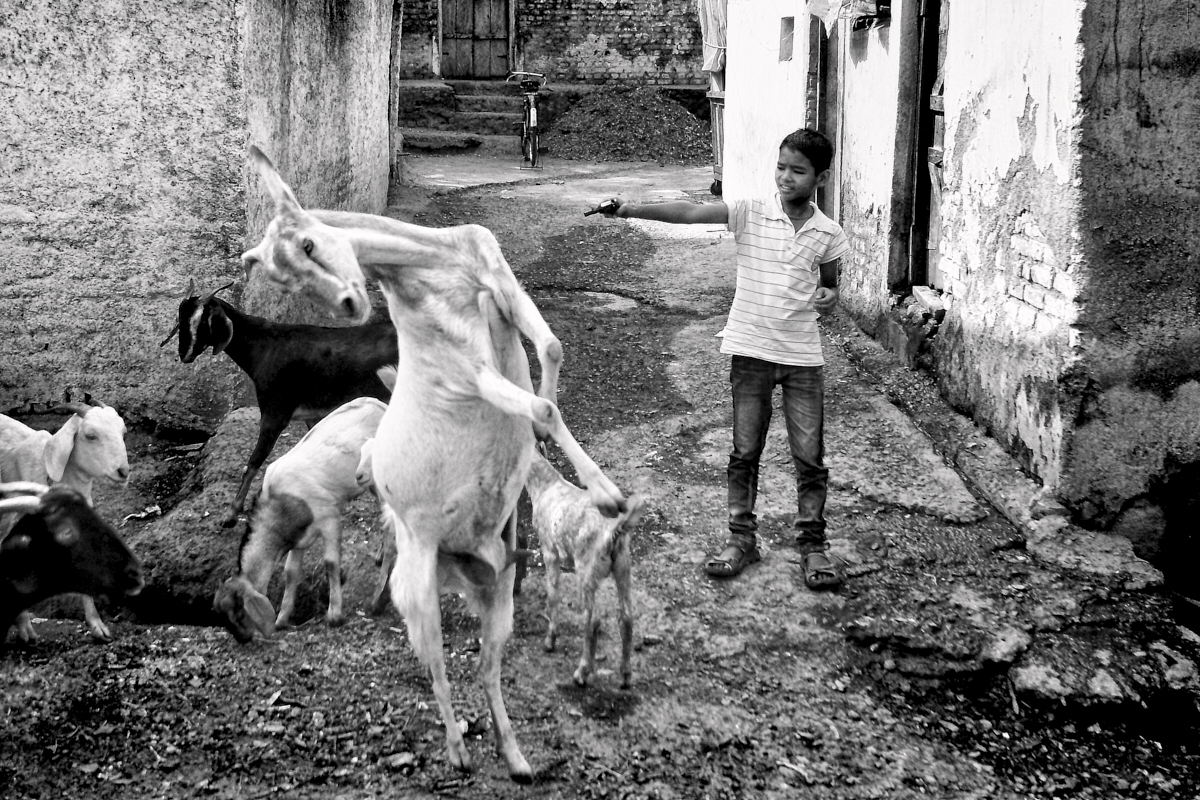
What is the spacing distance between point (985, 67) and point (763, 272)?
6.88 feet

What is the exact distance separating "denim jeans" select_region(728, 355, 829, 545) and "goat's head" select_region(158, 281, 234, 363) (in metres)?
2.38

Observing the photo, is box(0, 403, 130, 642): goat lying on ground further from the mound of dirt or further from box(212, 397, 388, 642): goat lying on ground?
the mound of dirt

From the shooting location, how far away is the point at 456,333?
10.2 feet

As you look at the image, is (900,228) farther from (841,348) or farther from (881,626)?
(881,626)

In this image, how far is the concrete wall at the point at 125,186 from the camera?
5609 mm

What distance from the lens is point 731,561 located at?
4488 mm

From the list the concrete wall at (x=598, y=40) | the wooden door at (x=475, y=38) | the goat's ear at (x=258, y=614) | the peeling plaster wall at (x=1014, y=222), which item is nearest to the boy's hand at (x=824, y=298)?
the peeling plaster wall at (x=1014, y=222)

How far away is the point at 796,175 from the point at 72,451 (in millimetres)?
3096

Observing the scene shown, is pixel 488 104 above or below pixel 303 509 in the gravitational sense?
above

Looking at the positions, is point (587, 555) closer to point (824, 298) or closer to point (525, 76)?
point (824, 298)

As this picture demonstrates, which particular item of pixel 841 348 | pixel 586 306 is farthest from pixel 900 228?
pixel 586 306

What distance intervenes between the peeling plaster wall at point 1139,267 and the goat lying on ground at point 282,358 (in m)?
3.08

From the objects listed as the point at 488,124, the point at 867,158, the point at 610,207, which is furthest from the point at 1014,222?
the point at 488,124

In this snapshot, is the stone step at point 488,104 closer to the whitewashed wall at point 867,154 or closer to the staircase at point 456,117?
the staircase at point 456,117
